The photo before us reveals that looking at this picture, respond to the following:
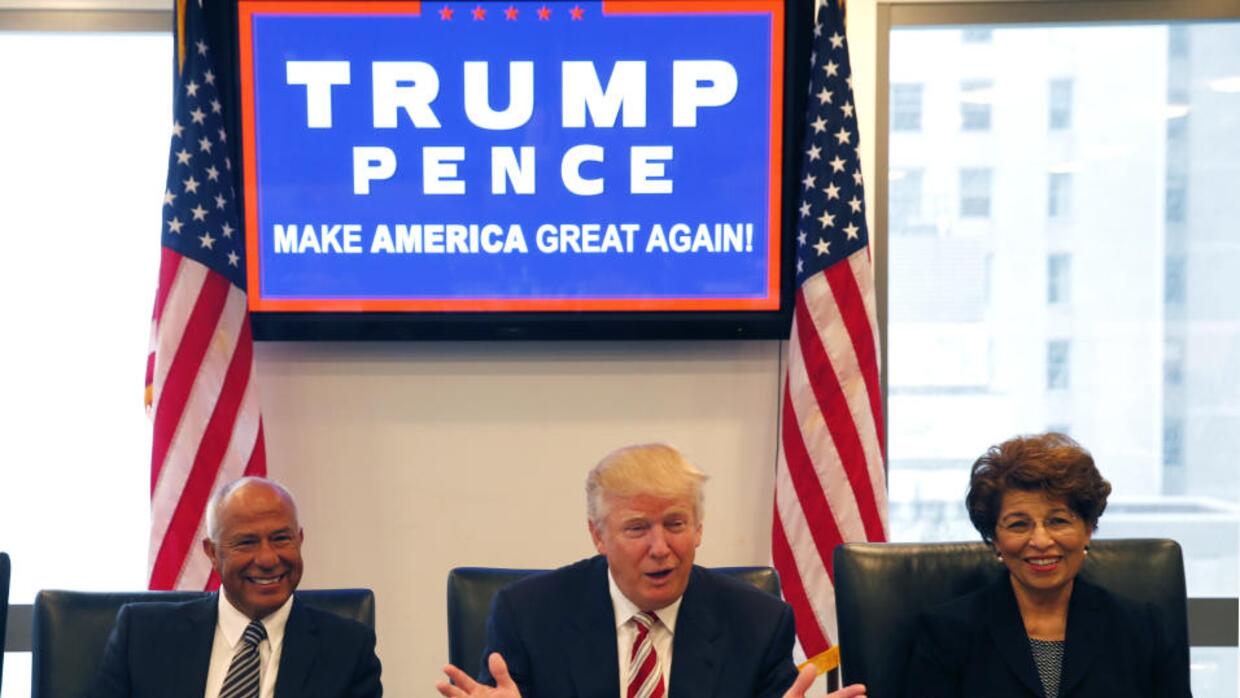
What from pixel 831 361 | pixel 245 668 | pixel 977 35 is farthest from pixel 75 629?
pixel 977 35

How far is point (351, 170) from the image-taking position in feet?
11.3

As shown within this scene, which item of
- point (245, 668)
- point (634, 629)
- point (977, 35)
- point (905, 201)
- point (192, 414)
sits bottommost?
point (245, 668)

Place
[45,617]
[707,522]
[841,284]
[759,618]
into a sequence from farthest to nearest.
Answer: [707,522] < [841,284] < [45,617] < [759,618]

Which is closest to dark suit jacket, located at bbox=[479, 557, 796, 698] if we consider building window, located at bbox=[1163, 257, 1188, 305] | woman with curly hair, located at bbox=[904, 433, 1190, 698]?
woman with curly hair, located at bbox=[904, 433, 1190, 698]

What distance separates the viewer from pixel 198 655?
237cm

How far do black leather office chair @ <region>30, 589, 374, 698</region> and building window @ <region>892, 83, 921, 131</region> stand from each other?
2.17m

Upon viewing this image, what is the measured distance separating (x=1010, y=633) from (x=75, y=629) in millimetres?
1885

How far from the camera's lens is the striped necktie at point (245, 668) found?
2.35m

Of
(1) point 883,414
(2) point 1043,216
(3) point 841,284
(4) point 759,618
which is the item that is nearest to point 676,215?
(3) point 841,284

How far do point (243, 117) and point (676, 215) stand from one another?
48.8 inches

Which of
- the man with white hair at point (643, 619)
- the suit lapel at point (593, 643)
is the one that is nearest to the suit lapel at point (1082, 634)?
the man with white hair at point (643, 619)

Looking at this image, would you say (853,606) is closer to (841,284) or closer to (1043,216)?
(841,284)

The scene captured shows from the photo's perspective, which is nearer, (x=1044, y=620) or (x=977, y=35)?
(x=1044, y=620)

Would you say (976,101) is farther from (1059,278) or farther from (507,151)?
(507,151)
